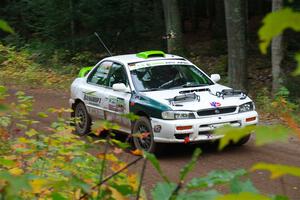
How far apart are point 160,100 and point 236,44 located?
6.53 meters

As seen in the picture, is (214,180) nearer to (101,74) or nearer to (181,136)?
(181,136)

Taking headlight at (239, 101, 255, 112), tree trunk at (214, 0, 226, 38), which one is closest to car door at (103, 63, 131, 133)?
headlight at (239, 101, 255, 112)

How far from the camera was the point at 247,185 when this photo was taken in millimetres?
1916

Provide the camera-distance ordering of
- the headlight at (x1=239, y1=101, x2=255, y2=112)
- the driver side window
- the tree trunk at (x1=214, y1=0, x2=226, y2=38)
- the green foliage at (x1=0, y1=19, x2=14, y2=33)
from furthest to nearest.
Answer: the tree trunk at (x1=214, y1=0, x2=226, y2=38)
the driver side window
the headlight at (x1=239, y1=101, x2=255, y2=112)
the green foliage at (x1=0, y1=19, x2=14, y2=33)

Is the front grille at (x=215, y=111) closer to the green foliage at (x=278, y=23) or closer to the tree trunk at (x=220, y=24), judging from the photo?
the green foliage at (x=278, y=23)

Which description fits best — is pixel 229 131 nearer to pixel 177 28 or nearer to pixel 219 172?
pixel 219 172

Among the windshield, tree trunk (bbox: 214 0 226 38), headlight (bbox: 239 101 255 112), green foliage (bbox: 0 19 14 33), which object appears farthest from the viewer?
tree trunk (bbox: 214 0 226 38)

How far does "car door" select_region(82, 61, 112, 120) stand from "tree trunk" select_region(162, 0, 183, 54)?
9.29 meters

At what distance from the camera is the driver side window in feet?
35.2

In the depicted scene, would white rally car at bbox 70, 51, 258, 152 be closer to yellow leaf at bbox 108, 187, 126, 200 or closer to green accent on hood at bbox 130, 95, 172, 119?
green accent on hood at bbox 130, 95, 172, 119

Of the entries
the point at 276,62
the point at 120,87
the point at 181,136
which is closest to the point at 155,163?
the point at 181,136

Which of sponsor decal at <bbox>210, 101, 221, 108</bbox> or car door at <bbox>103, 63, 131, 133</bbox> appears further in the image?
car door at <bbox>103, 63, 131, 133</bbox>

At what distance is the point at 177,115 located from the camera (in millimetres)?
9375

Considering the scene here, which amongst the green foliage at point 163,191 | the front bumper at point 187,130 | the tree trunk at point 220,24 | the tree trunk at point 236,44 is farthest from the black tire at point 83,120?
the tree trunk at point 220,24
